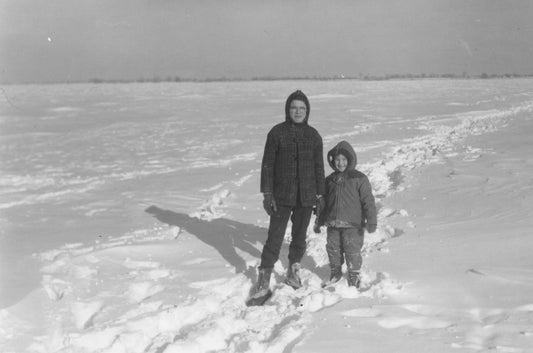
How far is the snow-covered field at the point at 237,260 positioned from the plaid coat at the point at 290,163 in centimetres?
77

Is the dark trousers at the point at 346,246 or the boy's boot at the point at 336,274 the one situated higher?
the dark trousers at the point at 346,246

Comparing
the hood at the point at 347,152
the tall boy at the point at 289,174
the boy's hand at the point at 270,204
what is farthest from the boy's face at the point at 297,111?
the boy's hand at the point at 270,204

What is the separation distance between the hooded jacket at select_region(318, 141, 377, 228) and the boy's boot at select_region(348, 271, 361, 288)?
0.38 meters

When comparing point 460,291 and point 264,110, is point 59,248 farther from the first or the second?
point 264,110

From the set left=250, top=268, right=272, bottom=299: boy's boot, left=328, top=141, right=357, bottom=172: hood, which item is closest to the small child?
left=328, top=141, right=357, bottom=172: hood

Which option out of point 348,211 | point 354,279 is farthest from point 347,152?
point 354,279

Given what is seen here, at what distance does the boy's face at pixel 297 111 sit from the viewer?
4.09 meters

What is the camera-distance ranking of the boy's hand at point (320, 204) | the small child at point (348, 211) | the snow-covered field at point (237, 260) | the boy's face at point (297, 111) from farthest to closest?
the boy's hand at point (320, 204)
the small child at point (348, 211)
the boy's face at point (297, 111)
the snow-covered field at point (237, 260)

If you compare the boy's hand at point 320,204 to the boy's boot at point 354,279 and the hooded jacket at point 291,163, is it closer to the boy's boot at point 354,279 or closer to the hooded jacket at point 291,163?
the hooded jacket at point 291,163

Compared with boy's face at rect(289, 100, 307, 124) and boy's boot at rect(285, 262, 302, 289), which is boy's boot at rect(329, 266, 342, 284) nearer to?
boy's boot at rect(285, 262, 302, 289)

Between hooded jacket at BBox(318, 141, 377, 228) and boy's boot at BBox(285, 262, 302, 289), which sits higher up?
hooded jacket at BBox(318, 141, 377, 228)

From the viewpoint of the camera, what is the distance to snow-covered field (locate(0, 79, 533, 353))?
332cm

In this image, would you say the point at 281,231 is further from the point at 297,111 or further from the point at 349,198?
the point at 297,111

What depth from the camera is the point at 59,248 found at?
5.27 m
